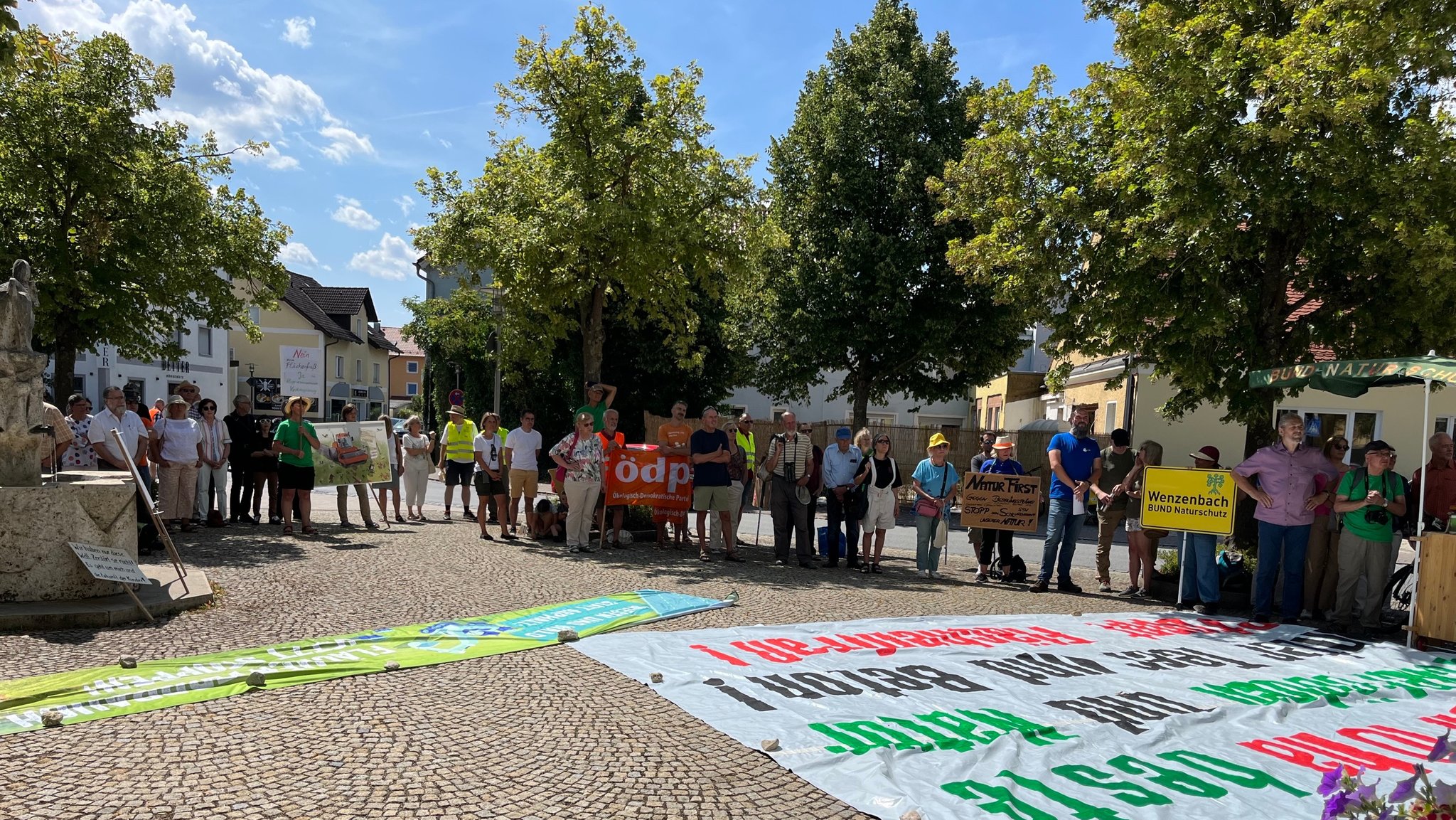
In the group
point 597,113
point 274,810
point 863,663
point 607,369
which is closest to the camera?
point 274,810

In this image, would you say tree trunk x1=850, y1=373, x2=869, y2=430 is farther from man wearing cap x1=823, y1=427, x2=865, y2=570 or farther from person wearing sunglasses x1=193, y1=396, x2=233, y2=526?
A: person wearing sunglasses x1=193, y1=396, x2=233, y2=526

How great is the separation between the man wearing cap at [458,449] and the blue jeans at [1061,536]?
8568 millimetres

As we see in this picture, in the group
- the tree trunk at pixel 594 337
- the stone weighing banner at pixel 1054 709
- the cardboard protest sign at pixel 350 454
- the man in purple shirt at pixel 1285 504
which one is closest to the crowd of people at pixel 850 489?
the man in purple shirt at pixel 1285 504

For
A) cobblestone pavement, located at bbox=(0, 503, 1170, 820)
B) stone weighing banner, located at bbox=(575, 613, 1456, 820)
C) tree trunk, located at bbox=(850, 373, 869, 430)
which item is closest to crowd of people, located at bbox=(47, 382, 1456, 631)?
stone weighing banner, located at bbox=(575, 613, 1456, 820)

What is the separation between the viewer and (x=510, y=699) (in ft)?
17.7

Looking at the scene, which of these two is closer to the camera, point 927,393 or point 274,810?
point 274,810

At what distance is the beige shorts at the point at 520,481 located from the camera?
1277cm

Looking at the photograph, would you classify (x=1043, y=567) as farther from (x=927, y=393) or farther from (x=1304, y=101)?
(x=927, y=393)

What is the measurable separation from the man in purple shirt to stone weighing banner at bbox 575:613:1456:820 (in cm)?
92

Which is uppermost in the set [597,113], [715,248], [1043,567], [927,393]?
[597,113]

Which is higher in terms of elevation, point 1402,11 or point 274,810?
point 1402,11

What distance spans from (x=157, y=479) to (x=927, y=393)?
1976 cm

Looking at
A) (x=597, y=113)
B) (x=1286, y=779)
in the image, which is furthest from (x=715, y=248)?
(x=1286, y=779)

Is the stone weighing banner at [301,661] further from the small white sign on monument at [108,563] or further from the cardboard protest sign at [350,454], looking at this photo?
the cardboard protest sign at [350,454]
